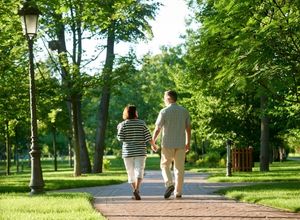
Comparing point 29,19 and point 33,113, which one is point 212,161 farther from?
point 29,19

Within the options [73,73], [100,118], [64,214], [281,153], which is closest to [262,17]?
[64,214]

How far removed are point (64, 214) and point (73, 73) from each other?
15.5m

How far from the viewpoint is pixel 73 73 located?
77.9 feet

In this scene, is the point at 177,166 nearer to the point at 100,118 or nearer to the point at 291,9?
the point at 291,9

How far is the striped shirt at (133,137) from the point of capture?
37.5ft

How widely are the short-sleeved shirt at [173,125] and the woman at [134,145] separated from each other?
1.15 feet

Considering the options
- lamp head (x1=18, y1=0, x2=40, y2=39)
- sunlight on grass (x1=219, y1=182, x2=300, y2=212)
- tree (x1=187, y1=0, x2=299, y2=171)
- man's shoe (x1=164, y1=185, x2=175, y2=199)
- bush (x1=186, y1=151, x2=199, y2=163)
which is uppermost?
lamp head (x1=18, y1=0, x2=40, y2=39)

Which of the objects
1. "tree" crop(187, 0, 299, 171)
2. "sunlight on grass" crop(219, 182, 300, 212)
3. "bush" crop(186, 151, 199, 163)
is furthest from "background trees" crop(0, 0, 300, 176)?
"bush" crop(186, 151, 199, 163)

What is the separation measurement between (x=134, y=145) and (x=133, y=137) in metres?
0.17

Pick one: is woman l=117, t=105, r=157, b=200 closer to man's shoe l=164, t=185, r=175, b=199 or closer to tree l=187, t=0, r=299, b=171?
man's shoe l=164, t=185, r=175, b=199

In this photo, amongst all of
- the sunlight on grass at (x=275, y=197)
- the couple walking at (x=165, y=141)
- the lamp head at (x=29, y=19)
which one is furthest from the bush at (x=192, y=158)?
the couple walking at (x=165, y=141)

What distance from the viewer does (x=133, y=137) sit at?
11492 millimetres

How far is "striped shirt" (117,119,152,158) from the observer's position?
1142 cm

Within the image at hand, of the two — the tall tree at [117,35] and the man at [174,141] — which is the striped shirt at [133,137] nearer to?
the man at [174,141]
